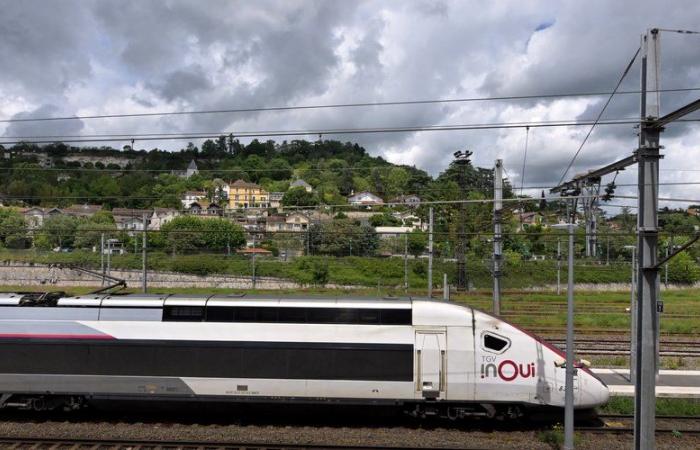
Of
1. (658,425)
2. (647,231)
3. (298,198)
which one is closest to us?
(647,231)

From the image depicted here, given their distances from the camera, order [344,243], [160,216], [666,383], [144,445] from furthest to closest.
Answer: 1. [160,216]
2. [344,243]
3. [666,383]
4. [144,445]

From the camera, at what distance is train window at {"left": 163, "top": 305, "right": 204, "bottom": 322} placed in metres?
12.0

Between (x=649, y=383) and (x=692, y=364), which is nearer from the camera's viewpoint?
(x=649, y=383)

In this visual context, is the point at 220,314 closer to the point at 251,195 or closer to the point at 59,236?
the point at 59,236

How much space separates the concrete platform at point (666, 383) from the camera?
14500 millimetres

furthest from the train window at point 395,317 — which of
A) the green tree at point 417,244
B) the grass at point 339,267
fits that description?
the green tree at point 417,244

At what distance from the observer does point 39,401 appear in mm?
12172

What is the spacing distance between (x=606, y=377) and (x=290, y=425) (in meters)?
10.4

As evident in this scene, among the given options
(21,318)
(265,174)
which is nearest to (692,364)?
(21,318)

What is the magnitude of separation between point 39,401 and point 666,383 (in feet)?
55.5

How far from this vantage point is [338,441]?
11234mm

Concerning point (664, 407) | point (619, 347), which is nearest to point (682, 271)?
point (619, 347)

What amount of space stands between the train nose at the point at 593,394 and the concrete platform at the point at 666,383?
121 inches

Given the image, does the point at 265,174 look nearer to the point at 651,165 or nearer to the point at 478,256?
the point at 478,256
